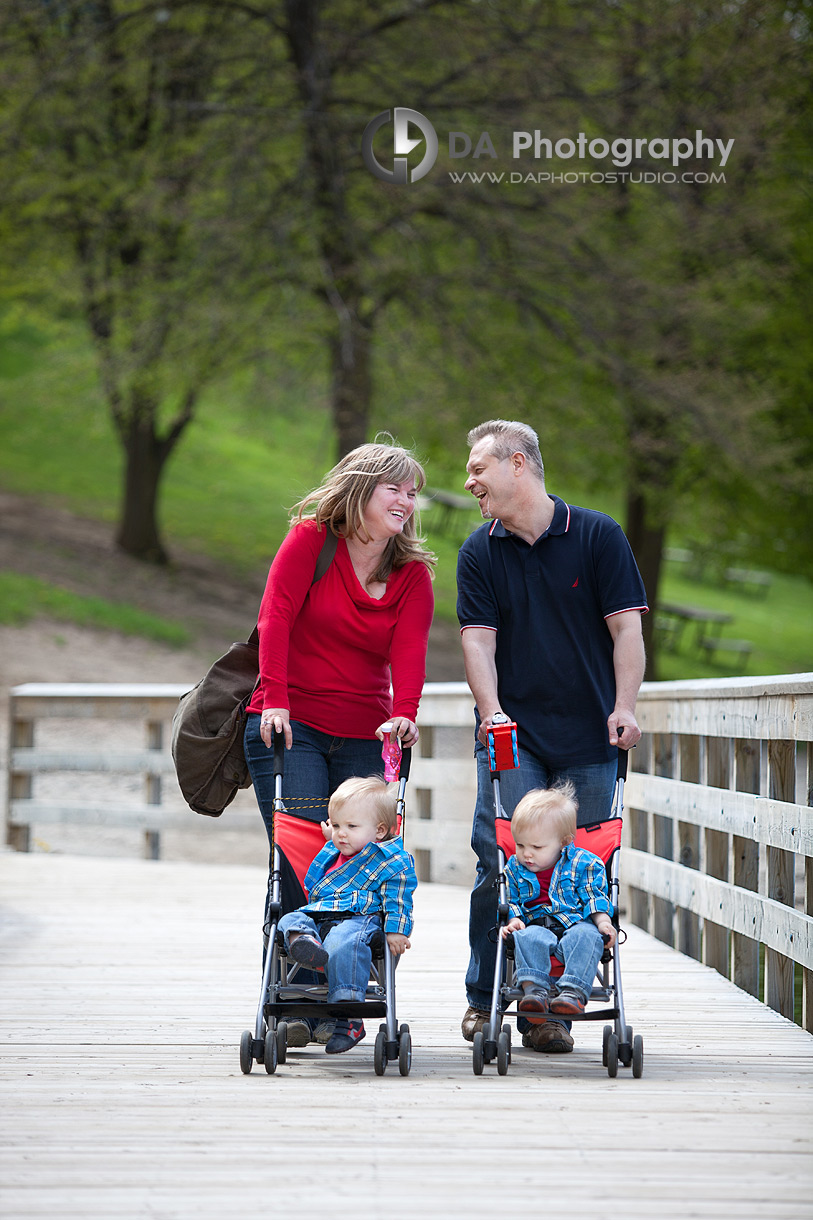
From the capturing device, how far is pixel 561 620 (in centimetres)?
400

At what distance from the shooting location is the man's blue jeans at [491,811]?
157 inches

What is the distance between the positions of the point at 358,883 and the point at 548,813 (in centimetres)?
57

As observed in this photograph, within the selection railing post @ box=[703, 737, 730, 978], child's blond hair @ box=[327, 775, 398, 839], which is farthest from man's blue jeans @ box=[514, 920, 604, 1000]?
railing post @ box=[703, 737, 730, 978]

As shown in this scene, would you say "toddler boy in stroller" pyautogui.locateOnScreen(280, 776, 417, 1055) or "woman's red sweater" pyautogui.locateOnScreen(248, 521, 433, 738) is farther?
"woman's red sweater" pyautogui.locateOnScreen(248, 521, 433, 738)

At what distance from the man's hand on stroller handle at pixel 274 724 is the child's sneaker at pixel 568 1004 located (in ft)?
3.40

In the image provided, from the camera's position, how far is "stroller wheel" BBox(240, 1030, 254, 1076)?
359 centimetres

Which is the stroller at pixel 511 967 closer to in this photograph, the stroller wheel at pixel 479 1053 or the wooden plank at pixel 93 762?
the stroller wheel at pixel 479 1053

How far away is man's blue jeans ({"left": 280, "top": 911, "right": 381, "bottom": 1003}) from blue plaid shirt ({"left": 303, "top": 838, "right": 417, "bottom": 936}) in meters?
0.04

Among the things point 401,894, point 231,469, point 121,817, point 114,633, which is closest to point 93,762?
point 121,817

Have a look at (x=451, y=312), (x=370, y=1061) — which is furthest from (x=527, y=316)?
(x=370, y=1061)

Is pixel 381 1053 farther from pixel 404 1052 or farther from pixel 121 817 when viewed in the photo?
pixel 121 817

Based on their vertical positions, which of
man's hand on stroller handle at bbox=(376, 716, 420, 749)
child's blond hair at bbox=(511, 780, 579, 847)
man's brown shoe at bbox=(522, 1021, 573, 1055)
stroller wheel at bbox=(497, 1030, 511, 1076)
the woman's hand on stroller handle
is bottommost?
man's brown shoe at bbox=(522, 1021, 573, 1055)

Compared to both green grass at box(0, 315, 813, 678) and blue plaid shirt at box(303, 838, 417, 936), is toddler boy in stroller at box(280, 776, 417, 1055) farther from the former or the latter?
green grass at box(0, 315, 813, 678)

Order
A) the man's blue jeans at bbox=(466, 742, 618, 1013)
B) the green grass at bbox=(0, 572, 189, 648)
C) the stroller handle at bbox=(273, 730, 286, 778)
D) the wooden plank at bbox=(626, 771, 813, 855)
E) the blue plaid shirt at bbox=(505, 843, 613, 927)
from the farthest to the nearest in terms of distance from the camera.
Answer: the green grass at bbox=(0, 572, 189, 648) → the wooden plank at bbox=(626, 771, 813, 855) → the man's blue jeans at bbox=(466, 742, 618, 1013) → the stroller handle at bbox=(273, 730, 286, 778) → the blue plaid shirt at bbox=(505, 843, 613, 927)
